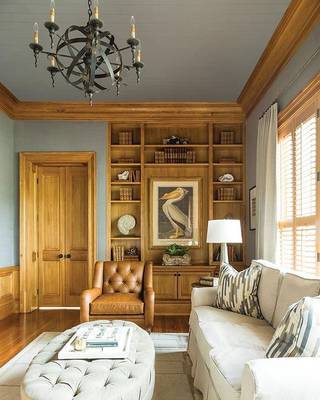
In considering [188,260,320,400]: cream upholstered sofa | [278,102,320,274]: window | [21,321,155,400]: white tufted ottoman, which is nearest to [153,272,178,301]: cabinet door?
[188,260,320,400]: cream upholstered sofa

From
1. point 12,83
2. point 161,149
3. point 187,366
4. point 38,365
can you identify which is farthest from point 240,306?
point 12,83

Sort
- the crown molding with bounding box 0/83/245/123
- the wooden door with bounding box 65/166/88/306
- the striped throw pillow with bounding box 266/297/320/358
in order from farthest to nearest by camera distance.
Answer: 1. the wooden door with bounding box 65/166/88/306
2. the crown molding with bounding box 0/83/245/123
3. the striped throw pillow with bounding box 266/297/320/358

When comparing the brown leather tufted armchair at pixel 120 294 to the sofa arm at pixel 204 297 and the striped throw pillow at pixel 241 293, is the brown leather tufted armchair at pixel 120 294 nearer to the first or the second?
the sofa arm at pixel 204 297

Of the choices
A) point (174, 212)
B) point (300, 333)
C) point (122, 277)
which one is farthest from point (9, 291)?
point (300, 333)

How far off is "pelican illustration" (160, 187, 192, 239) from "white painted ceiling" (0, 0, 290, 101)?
4.95ft

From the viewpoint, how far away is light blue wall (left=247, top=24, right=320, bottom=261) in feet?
10.5

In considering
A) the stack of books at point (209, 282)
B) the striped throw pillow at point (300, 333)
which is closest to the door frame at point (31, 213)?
the stack of books at point (209, 282)

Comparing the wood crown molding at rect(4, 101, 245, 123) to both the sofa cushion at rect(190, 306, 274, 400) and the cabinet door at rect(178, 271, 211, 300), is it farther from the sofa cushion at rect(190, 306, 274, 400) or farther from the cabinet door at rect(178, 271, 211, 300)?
the sofa cushion at rect(190, 306, 274, 400)

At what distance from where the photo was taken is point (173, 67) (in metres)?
4.45

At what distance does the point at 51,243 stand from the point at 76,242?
1.32 feet

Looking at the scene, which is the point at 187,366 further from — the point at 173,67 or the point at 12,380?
the point at 173,67

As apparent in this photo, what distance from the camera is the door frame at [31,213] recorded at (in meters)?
5.82

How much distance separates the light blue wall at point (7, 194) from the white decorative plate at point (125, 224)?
1600mm

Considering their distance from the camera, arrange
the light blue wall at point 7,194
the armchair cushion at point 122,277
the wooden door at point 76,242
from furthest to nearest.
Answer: the wooden door at point 76,242 → the light blue wall at point 7,194 → the armchair cushion at point 122,277
